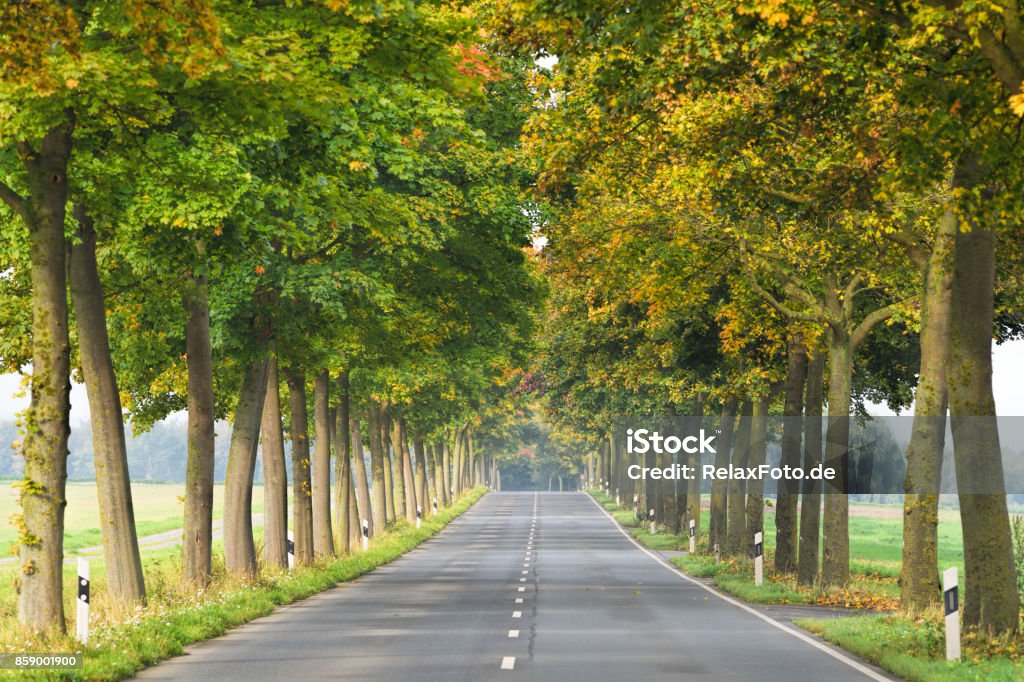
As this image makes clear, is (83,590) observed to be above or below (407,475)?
above

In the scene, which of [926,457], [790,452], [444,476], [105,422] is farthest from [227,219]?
[444,476]

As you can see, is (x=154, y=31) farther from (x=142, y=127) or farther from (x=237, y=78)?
(x=142, y=127)

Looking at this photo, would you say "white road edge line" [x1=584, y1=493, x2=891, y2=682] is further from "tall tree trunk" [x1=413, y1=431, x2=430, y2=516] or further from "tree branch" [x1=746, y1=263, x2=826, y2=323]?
"tall tree trunk" [x1=413, y1=431, x2=430, y2=516]

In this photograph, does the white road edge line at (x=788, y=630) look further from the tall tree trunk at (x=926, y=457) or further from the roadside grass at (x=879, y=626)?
the tall tree trunk at (x=926, y=457)

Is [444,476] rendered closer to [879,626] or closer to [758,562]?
[758,562]

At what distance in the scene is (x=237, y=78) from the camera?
49.8 ft

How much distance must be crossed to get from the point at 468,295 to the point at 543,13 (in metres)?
16.9

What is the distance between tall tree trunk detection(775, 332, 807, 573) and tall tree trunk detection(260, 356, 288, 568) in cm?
1094

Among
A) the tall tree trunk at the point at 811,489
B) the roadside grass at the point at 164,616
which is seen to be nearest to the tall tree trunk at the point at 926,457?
the tall tree trunk at the point at 811,489

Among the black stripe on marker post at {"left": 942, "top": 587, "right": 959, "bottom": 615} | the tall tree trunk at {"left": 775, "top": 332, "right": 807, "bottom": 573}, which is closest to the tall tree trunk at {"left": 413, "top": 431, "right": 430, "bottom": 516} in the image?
the tall tree trunk at {"left": 775, "top": 332, "right": 807, "bottom": 573}

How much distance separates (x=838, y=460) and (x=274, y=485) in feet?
40.5

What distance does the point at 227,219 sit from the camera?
1866cm

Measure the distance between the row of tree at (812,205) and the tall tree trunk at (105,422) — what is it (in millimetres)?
6432

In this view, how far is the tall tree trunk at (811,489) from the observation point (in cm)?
2925
